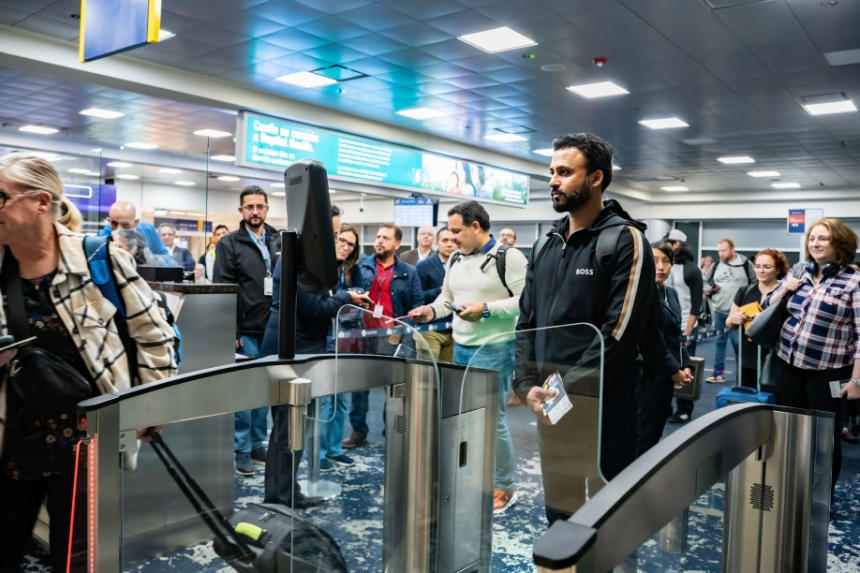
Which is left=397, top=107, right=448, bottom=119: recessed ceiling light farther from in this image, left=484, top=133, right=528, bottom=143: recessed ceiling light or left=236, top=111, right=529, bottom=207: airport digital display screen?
left=484, top=133, right=528, bottom=143: recessed ceiling light

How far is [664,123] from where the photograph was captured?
29.2 feet

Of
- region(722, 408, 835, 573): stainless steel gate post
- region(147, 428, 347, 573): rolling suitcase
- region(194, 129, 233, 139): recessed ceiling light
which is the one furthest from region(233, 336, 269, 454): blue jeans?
region(194, 129, 233, 139): recessed ceiling light

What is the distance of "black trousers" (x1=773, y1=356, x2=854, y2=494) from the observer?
3279 millimetres

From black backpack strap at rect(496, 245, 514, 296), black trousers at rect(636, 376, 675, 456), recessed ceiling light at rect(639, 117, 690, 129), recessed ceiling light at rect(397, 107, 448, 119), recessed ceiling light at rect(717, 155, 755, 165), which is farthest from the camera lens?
recessed ceiling light at rect(717, 155, 755, 165)

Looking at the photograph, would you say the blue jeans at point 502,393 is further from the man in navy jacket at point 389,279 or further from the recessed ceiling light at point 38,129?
the recessed ceiling light at point 38,129

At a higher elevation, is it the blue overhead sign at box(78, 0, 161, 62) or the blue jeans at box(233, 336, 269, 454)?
the blue overhead sign at box(78, 0, 161, 62)

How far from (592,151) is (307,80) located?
5740 millimetres

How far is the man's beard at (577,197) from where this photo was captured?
2.16 meters

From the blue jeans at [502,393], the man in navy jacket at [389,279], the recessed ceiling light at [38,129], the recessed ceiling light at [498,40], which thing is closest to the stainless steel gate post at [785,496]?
the blue jeans at [502,393]

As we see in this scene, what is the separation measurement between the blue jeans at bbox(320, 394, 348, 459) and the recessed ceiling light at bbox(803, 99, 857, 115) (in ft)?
25.2

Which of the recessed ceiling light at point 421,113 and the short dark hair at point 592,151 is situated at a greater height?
the recessed ceiling light at point 421,113

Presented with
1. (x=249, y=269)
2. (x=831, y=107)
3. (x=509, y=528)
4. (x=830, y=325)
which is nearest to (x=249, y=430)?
(x=249, y=269)

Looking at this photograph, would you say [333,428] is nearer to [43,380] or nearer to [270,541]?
[270,541]

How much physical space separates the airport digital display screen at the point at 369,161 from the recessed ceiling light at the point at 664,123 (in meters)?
2.68
